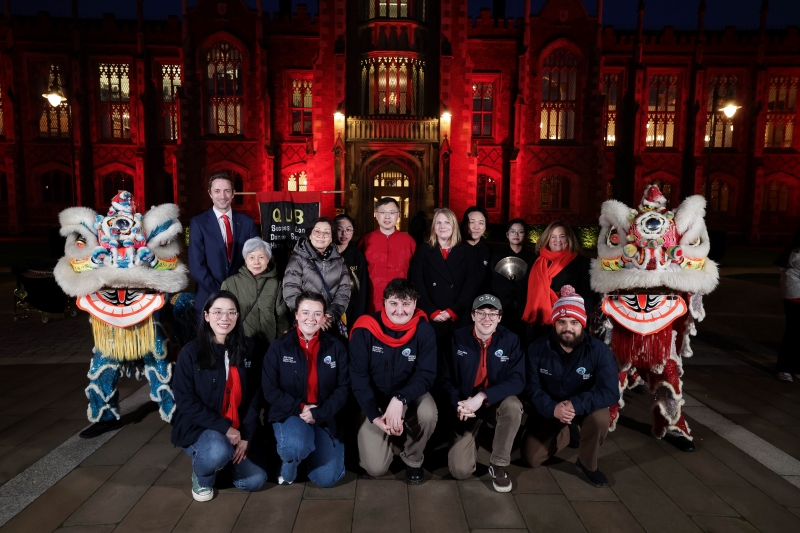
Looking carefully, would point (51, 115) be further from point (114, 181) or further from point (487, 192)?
point (487, 192)

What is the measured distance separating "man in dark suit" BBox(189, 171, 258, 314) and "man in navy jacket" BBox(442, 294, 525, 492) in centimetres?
230

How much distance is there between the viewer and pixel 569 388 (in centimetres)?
397

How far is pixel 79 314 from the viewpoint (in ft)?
31.9

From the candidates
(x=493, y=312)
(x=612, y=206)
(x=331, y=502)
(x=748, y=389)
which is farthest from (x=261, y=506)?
(x=748, y=389)

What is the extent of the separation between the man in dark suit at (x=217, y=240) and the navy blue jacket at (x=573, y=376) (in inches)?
114

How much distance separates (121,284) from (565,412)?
3.79 m

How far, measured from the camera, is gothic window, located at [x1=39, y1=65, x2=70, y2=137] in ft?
80.9

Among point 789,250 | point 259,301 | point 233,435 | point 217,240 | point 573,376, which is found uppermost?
point 217,240

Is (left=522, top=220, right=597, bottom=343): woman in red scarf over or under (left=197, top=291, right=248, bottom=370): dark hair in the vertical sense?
over

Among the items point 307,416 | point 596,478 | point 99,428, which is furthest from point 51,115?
point 596,478

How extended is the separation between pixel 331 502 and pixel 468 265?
8.22 ft

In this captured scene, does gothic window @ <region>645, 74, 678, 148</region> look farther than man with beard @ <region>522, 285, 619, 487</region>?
Yes

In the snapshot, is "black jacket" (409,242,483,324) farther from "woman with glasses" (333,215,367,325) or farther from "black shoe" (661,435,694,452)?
"black shoe" (661,435,694,452)

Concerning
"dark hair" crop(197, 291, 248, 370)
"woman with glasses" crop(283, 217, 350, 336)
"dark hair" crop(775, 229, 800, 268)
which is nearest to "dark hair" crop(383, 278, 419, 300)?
"woman with glasses" crop(283, 217, 350, 336)
